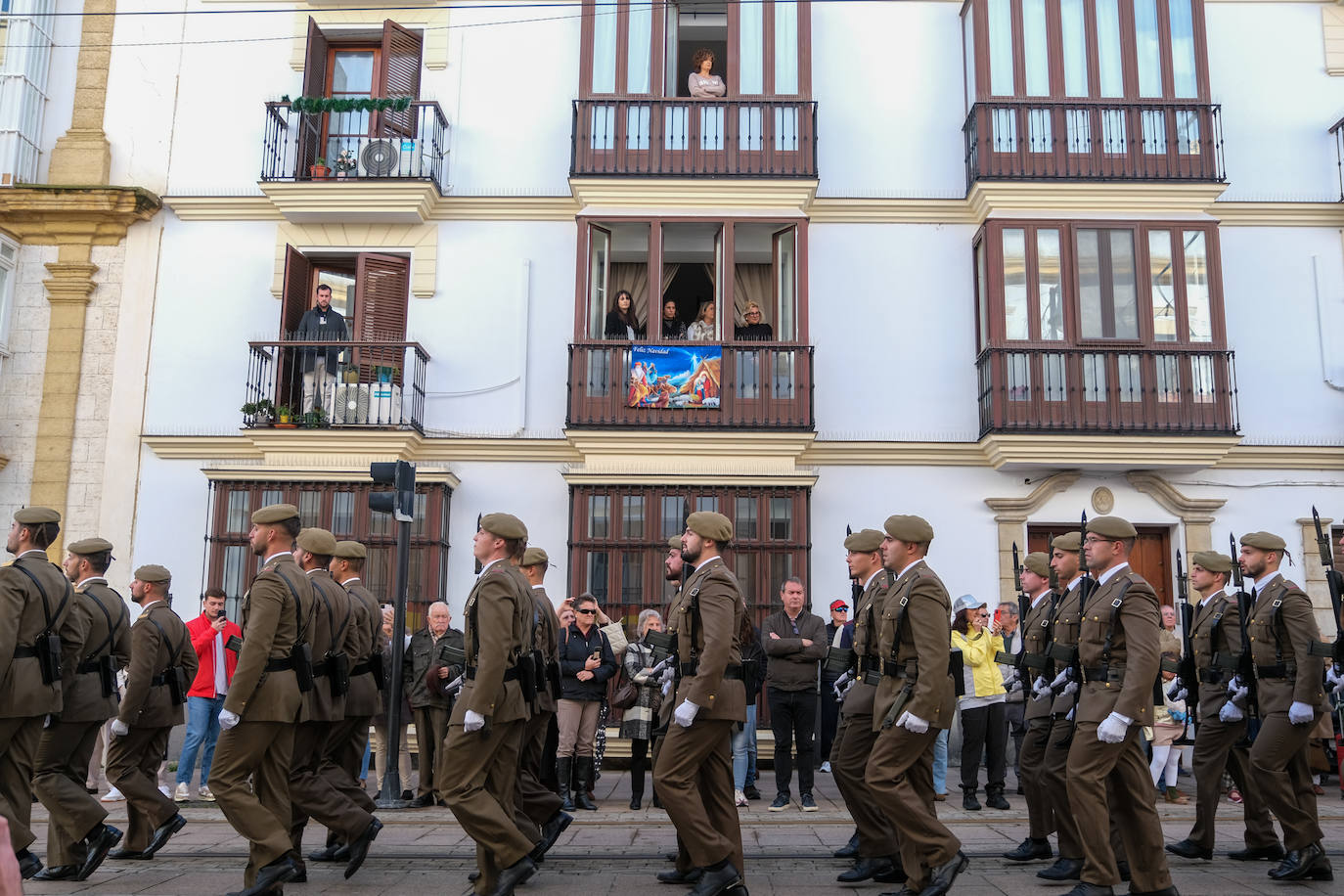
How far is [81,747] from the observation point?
26.2 feet

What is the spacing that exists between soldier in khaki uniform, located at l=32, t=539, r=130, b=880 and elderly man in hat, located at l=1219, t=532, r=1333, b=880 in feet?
24.9

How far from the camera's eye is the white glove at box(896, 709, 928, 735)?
697 cm

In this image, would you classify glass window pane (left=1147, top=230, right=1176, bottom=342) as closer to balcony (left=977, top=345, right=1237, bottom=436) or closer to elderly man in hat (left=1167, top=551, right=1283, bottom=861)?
balcony (left=977, top=345, right=1237, bottom=436)

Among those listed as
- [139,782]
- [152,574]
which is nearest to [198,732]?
[152,574]

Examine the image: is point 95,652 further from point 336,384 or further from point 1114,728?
point 336,384

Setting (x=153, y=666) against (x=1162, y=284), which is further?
(x=1162, y=284)

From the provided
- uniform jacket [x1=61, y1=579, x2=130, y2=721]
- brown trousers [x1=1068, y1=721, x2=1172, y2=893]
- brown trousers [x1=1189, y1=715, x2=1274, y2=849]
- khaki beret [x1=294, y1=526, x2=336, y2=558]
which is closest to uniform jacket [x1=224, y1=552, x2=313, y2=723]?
khaki beret [x1=294, y1=526, x2=336, y2=558]

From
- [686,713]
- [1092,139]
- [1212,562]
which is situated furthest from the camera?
[1092,139]

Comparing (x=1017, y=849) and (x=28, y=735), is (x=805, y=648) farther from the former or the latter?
(x=28, y=735)

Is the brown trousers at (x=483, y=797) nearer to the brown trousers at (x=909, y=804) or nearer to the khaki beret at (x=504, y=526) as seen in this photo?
the khaki beret at (x=504, y=526)

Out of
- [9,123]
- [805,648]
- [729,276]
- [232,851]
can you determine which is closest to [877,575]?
[805,648]

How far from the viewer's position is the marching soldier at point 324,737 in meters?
7.74

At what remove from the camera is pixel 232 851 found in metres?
8.65

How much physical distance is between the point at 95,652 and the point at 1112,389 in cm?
1196
